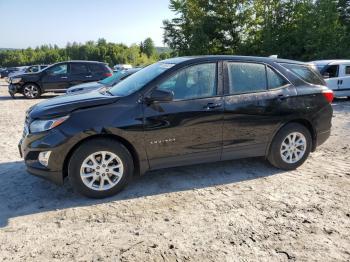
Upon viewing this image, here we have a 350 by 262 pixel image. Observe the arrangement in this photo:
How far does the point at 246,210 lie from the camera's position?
3920 mm

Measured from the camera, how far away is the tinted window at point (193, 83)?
446 centimetres

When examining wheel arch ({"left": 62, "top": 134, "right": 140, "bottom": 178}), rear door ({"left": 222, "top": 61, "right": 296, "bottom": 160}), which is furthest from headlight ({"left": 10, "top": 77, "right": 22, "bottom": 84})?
rear door ({"left": 222, "top": 61, "right": 296, "bottom": 160})

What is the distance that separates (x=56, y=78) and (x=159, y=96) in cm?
1239

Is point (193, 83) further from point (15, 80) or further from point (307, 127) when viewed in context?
point (15, 80)

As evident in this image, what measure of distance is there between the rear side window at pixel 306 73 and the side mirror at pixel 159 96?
6.68 feet

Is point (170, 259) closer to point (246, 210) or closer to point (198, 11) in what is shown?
point (246, 210)

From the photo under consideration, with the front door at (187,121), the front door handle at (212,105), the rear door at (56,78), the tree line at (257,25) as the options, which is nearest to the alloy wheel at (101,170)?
the front door at (187,121)

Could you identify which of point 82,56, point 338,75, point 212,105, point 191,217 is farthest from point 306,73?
point 82,56

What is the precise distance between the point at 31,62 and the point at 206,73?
403 ft

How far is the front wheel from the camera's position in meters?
15.4

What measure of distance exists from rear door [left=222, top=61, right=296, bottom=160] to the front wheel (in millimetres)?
12817

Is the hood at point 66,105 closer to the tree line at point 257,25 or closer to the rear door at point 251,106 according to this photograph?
the rear door at point 251,106

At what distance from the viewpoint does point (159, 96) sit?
4.23m

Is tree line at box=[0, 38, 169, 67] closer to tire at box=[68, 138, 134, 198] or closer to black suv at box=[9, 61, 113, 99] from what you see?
black suv at box=[9, 61, 113, 99]
